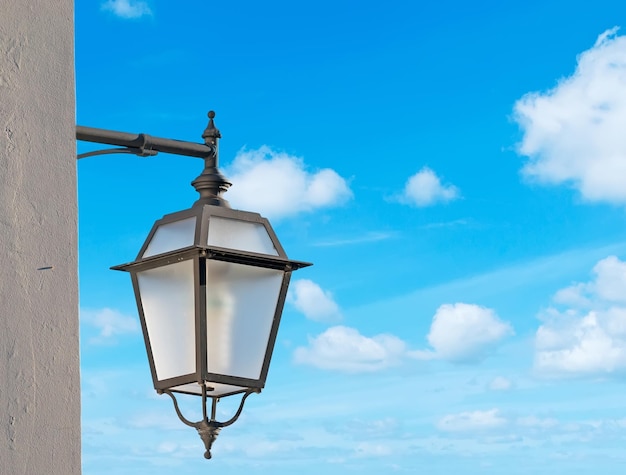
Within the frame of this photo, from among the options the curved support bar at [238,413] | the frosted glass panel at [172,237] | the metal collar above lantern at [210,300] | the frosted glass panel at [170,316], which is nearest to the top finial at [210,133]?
the metal collar above lantern at [210,300]

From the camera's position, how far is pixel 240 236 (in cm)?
410

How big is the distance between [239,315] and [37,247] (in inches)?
49.5

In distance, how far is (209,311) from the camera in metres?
3.95

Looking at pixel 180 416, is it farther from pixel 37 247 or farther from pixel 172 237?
pixel 37 247

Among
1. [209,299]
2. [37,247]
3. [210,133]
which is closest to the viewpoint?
[37,247]

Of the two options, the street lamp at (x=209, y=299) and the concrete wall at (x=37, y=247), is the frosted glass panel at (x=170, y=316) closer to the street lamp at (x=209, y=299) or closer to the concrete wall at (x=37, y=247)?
the street lamp at (x=209, y=299)

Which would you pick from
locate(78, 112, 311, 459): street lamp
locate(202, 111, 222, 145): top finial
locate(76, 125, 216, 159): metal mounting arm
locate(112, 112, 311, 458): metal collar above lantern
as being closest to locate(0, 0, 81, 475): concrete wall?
locate(76, 125, 216, 159): metal mounting arm

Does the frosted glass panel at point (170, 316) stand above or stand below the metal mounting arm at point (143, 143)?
below

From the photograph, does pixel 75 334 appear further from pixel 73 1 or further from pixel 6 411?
pixel 73 1

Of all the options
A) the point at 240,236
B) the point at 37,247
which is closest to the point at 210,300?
the point at 240,236

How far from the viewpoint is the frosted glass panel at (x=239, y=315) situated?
394 centimetres

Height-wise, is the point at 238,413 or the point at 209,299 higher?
the point at 209,299

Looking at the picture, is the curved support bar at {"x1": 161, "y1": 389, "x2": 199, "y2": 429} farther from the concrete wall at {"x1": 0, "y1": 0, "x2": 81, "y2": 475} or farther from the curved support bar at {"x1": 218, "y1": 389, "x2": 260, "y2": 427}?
the concrete wall at {"x1": 0, "y1": 0, "x2": 81, "y2": 475}

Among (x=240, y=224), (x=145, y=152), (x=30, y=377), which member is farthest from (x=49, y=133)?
(x=240, y=224)
